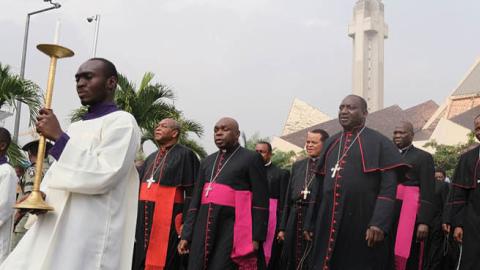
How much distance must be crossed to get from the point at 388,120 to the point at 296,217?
61.8 meters

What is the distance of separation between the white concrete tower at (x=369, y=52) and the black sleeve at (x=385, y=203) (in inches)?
3745

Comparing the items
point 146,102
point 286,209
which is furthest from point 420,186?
point 146,102

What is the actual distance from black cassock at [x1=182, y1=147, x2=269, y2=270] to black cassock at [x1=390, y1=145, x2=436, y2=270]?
1.72 metres

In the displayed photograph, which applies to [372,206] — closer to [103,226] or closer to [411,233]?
[411,233]

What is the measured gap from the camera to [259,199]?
276 inches

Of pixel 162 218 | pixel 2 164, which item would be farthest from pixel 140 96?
pixel 2 164

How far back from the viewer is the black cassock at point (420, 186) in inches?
303

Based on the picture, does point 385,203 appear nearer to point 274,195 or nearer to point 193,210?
point 193,210

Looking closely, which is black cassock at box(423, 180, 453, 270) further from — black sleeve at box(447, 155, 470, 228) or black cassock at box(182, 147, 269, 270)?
black cassock at box(182, 147, 269, 270)

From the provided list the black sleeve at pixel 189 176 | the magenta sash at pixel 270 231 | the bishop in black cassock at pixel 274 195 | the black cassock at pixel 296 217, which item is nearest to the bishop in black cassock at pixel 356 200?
the black cassock at pixel 296 217

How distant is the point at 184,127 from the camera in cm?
2011

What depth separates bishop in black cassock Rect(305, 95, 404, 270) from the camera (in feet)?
19.6

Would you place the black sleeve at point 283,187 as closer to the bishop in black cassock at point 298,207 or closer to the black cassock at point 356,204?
the bishop in black cassock at point 298,207

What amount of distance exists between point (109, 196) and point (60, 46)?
0.93 metres
